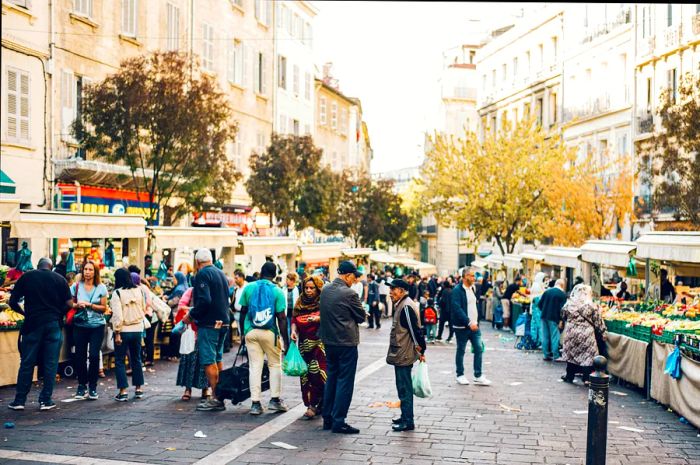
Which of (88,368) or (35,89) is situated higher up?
(35,89)

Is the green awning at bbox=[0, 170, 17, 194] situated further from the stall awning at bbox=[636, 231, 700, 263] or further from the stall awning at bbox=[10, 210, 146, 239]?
the stall awning at bbox=[636, 231, 700, 263]

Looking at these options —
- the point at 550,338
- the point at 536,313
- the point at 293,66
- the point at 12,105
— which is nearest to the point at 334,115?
the point at 293,66

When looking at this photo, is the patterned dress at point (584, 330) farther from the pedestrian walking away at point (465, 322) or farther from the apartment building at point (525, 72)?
the apartment building at point (525, 72)

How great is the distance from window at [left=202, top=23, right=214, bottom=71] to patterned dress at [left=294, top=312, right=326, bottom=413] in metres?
24.0

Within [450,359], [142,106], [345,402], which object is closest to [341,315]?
[345,402]

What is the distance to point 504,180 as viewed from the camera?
42750mm

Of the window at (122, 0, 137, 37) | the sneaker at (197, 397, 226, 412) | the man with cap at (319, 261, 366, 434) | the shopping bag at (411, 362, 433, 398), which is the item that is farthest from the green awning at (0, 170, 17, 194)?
the shopping bag at (411, 362, 433, 398)

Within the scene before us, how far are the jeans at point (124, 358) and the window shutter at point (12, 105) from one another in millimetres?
12050

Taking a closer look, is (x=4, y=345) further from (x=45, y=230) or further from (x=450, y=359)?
Result: (x=450, y=359)

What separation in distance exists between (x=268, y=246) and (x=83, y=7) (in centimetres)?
856

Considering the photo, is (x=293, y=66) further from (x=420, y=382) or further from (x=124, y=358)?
(x=420, y=382)

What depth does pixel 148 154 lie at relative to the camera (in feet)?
79.8

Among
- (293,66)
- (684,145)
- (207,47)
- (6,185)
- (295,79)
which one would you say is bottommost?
(6,185)

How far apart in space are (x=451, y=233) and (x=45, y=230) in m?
63.7
